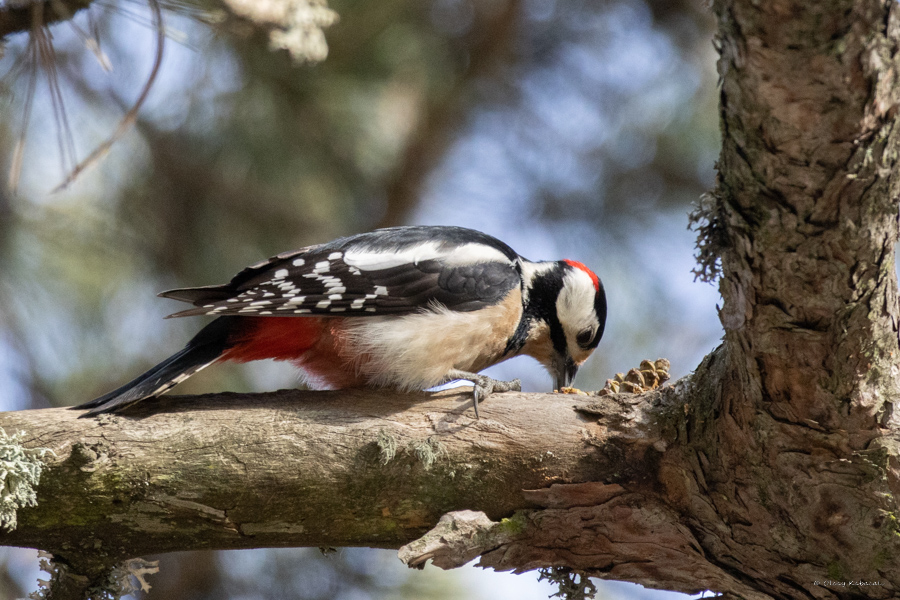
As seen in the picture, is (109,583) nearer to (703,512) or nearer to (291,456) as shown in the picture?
(291,456)

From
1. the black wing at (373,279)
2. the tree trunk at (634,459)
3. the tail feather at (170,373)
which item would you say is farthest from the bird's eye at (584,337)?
the tail feather at (170,373)

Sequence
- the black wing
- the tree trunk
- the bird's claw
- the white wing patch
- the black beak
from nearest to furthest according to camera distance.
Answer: the tree trunk, the bird's claw, the black wing, the white wing patch, the black beak

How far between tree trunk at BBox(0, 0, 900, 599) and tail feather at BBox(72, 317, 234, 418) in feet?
0.19

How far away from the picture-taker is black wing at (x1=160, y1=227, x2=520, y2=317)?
238 cm

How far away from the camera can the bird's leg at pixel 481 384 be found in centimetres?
225

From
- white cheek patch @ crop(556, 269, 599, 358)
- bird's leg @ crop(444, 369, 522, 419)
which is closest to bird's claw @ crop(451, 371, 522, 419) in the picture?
bird's leg @ crop(444, 369, 522, 419)

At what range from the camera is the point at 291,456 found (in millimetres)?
2062

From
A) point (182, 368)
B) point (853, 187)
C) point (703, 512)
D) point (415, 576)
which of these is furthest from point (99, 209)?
point (853, 187)

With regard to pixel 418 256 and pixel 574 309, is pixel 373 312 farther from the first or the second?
pixel 574 309

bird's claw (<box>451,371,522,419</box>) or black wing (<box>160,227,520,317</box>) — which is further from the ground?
black wing (<box>160,227,520,317</box>)

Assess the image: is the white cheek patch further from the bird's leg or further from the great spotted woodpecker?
the bird's leg

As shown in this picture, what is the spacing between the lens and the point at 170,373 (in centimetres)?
221

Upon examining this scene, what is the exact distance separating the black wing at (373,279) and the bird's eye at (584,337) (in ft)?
1.59

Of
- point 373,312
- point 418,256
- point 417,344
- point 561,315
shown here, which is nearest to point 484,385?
point 417,344
